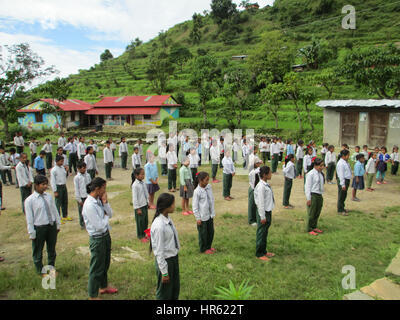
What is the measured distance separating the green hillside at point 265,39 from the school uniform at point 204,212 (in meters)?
20.2

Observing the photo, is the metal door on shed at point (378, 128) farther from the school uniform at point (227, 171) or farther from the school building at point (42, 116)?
the school building at point (42, 116)

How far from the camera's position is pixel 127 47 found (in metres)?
91.2

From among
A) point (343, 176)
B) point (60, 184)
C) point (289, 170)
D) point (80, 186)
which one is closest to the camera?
point (80, 186)

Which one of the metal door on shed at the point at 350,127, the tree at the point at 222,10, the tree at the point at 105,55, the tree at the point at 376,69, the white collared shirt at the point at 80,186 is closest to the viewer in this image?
the white collared shirt at the point at 80,186

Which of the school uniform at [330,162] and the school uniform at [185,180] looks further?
the school uniform at [330,162]

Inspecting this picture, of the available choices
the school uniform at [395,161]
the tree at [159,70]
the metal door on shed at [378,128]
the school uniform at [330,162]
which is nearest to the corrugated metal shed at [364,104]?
the metal door on shed at [378,128]

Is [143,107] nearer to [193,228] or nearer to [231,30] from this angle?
[193,228]

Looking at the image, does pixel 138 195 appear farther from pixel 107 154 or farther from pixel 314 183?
pixel 107 154

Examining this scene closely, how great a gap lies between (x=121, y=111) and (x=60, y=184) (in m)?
24.9

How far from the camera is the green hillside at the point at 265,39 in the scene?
32.1m

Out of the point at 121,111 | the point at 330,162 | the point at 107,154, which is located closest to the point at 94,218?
the point at 107,154

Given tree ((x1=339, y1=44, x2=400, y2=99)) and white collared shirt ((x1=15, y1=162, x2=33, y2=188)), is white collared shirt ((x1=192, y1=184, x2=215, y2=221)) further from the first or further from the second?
tree ((x1=339, y1=44, x2=400, y2=99))

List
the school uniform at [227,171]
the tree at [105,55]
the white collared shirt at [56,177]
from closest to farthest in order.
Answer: the white collared shirt at [56,177] → the school uniform at [227,171] → the tree at [105,55]

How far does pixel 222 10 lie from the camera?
76.0 metres
